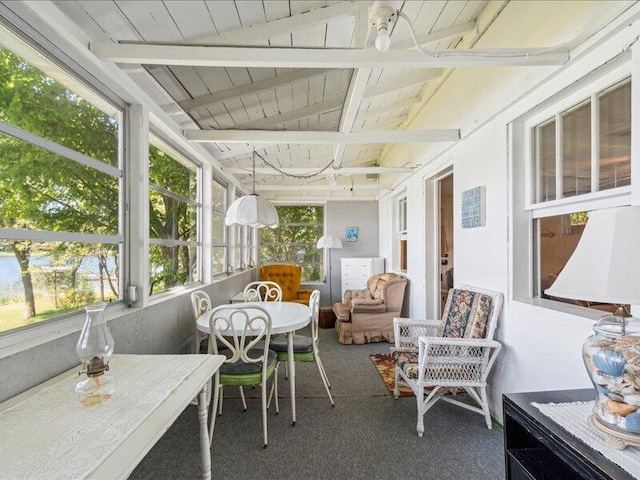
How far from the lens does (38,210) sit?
4.59ft

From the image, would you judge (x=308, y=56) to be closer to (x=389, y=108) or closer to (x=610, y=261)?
(x=610, y=261)

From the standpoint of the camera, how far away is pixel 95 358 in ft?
3.80

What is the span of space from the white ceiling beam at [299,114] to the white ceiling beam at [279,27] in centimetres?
127

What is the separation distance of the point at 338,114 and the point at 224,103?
4.35 ft

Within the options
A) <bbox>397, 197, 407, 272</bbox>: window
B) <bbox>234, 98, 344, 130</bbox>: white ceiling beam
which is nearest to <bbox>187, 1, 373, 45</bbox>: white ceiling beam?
<bbox>234, 98, 344, 130</bbox>: white ceiling beam

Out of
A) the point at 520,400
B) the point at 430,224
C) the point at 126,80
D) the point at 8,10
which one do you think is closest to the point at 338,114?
the point at 430,224

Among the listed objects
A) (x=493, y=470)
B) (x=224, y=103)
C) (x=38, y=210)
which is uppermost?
(x=224, y=103)

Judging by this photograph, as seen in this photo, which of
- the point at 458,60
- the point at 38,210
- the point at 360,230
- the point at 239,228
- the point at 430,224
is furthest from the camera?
the point at 360,230

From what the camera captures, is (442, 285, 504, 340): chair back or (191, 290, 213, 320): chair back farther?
(191, 290, 213, 320): chair back

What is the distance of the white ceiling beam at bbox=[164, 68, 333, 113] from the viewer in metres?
2.42

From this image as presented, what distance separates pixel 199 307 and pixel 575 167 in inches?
114

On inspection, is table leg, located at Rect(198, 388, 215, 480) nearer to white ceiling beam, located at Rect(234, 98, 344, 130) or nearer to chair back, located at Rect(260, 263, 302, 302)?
white ceiling beam, located at Rect(234, 98, 344, 130)

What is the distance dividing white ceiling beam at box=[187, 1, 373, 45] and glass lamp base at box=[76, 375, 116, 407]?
70.0 inches

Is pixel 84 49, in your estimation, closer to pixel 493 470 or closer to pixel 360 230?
pixel 493 470
